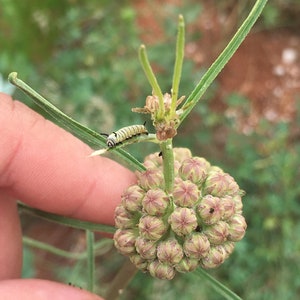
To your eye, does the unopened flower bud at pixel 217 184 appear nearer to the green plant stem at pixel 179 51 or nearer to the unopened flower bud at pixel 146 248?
the unopened flower bud at pixel 146 248

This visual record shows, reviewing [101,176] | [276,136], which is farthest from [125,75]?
[101,176]

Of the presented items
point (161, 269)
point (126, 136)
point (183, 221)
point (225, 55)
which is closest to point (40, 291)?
point (161, 269)

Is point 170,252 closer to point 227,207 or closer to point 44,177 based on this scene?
point 227,207

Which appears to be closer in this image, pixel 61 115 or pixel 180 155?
pixel 61 115

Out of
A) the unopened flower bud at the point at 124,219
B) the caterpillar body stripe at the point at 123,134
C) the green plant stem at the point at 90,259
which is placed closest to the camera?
the caterpillar body stripe at the point at 123,134

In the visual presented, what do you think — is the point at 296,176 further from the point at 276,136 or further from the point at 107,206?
the point at 107,206

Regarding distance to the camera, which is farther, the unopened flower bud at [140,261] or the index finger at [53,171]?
the index finger at [53,171]

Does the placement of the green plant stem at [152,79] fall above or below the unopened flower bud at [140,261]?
above

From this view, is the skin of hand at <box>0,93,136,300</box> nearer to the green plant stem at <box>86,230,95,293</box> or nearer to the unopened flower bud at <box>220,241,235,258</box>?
the green plant stem at <box>86,230,95,293</box>

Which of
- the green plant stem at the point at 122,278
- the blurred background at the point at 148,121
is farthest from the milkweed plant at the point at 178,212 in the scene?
the blurred background at the point at 148,121
